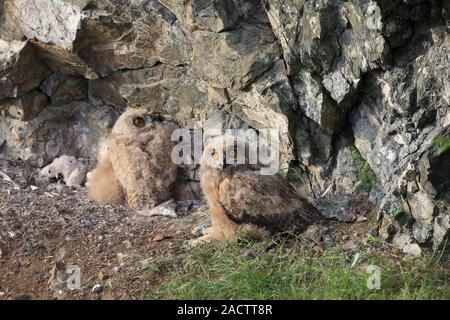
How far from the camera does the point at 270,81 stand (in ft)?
21.6

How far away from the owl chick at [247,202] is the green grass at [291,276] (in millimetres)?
209

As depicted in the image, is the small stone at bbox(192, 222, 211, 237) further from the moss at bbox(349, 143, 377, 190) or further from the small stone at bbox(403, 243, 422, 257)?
the small stone at bbox(403, 243, 422, 257)

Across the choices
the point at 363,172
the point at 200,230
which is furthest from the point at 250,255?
the point at 363,172

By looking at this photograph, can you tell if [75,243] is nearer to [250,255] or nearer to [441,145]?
[250,255]

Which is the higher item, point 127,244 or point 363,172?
point 363,172

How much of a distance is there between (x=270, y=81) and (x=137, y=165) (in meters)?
1.87

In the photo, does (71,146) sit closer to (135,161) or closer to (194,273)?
(135,161)

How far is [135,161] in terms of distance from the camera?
758 centimetres

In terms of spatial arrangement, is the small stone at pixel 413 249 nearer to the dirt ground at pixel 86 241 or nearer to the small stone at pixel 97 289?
the dirt ground at pixel 86 241

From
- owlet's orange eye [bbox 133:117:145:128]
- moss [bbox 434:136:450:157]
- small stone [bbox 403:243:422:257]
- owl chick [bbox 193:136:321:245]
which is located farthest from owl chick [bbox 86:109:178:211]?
moss [bbox 434:136:450:157]

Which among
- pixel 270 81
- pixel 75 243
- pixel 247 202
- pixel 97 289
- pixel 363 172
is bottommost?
pixel 97 289

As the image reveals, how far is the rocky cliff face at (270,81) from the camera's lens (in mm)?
5574

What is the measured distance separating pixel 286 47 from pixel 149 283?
7.90 ft

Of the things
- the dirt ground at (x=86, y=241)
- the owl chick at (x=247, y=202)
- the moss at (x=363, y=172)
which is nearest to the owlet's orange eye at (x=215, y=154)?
the owl chick at (x=247, y=202)
